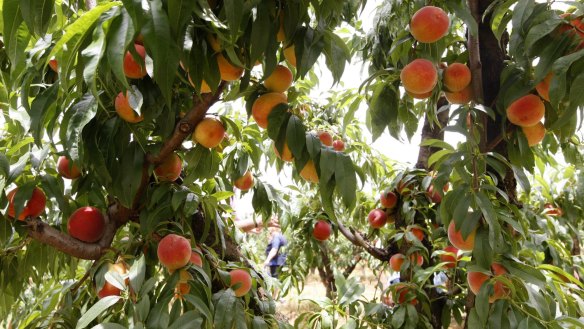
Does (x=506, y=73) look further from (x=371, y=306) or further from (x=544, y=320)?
(x=371, y=306)

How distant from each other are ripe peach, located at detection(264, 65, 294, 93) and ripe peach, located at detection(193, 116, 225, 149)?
0.38 ft

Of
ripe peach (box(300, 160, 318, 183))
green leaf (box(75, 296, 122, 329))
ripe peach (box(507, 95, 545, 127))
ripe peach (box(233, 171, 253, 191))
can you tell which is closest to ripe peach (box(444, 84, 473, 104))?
ripe peach (box(507, 95, 545, 127))

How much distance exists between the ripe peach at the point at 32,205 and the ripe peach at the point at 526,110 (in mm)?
846

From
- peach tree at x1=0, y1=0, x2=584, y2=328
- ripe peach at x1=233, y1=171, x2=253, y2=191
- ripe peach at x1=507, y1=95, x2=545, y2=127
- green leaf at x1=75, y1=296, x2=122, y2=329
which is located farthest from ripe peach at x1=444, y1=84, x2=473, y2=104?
green leaf at x1=75, y1=296, x2=122, y2=329

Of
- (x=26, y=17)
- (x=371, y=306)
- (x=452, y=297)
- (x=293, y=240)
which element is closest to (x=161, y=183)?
(x=26, y=17)

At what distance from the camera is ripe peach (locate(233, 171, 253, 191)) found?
49.8 inches

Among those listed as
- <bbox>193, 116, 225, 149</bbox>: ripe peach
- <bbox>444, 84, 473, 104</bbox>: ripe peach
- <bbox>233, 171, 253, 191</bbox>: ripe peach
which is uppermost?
<bbox>444, 84, 473, 104</bbox>: ripe peach

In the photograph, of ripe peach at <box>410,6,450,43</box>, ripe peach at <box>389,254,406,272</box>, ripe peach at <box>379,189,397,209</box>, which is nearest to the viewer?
ripe peach at <box>410,6,450,43</box>

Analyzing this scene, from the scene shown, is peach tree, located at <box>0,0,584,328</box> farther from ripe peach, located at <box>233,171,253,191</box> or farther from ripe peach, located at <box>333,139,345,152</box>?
ripe peach, located at <box>333,139,345,152</box>

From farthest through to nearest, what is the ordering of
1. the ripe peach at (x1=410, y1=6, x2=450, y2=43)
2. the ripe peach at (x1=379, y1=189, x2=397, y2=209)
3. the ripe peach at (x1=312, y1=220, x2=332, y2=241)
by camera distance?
the ripe peach at (x1=312, y1=220, x2=332, y2=241)
the ripe peach at (x1=379, y1=189, x2=397, y2=209)
the ripe peach at (x1=410, y1=6, x2=450, y2=43)

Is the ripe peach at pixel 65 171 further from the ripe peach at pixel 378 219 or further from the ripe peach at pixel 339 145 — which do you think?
the ripe peach at pixel 378 219

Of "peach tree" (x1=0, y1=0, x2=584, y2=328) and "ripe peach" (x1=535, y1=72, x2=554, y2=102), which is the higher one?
"ripe peach" (x1=535, y1=72, x2=554, y2=102)

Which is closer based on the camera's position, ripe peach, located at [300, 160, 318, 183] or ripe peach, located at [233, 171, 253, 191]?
ripe peach, located at [300, 160, 318, 183]

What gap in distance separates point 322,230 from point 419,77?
99cm
